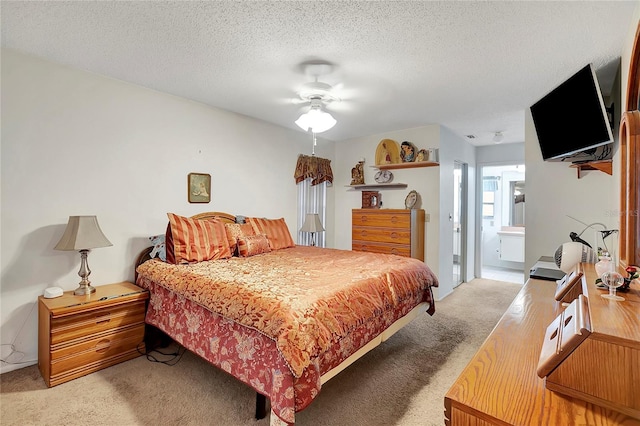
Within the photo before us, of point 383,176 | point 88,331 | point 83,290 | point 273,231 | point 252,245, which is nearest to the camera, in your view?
point 88,331

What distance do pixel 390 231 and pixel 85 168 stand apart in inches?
139

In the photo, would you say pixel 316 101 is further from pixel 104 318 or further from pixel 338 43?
pixel 104 318

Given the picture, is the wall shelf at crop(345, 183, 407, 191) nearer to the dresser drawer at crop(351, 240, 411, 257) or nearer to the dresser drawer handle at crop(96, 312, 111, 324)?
the dresser drawer at crop(351, 240, 411, 257)

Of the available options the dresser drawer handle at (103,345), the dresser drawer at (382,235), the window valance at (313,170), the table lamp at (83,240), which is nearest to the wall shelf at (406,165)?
the window valance at (313,170)

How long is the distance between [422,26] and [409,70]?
24.2 inches

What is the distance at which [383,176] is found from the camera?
15.4 ft

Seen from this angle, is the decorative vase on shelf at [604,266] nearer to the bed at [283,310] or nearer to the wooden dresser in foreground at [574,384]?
the wooden dresser in foreground at [574,384]

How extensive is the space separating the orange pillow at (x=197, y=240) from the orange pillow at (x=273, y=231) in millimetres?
515

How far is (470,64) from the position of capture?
2.38 meters

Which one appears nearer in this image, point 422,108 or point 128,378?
point 128,378

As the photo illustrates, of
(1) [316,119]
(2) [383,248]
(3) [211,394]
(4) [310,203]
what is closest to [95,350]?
(3) [211,394]

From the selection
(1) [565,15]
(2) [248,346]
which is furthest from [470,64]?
(2) [248,346]

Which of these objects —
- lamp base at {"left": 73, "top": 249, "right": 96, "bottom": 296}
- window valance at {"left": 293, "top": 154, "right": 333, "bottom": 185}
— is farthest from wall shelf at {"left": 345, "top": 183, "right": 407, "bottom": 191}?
lamp base at {"left": 73, "top": 249, "right": 96, "bottom": 296}

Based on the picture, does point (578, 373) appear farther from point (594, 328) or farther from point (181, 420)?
point (181, 420)
